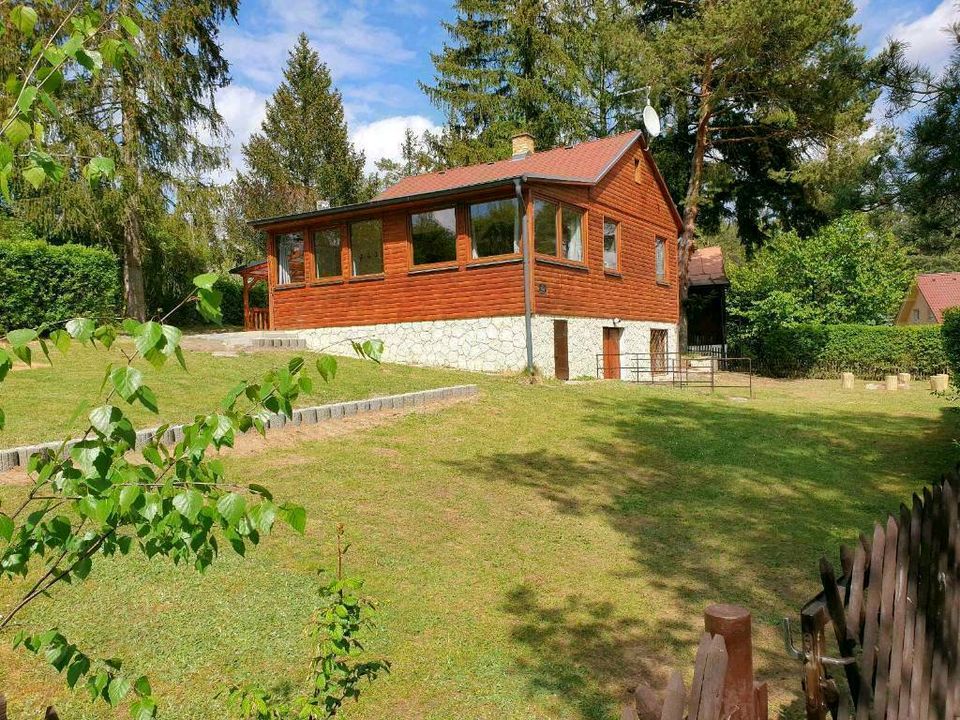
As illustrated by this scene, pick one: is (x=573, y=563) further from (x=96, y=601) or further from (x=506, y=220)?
(x=506, y=220)

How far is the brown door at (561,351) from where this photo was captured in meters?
17.3

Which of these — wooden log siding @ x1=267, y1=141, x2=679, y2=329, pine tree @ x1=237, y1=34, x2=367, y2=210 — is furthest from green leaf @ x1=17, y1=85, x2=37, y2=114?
pine tree @ x1=237, y1=34, x2=367, y2=210

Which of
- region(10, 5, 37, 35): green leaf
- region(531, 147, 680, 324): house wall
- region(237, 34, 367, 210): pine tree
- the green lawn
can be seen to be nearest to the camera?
region(10, 5, 37, 35): green leaf

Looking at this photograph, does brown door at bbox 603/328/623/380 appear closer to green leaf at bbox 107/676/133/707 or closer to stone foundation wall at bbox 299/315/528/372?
stone foundation wall at bbox 299/315/528/372

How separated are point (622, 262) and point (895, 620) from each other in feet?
62.4

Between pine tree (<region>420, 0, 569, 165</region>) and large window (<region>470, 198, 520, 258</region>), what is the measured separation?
63.0 ft

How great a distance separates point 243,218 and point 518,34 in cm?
2383

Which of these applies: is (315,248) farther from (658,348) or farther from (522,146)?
(658,348)

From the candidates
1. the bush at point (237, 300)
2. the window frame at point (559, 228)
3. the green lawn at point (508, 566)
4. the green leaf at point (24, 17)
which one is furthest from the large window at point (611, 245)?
the green leaf at point (24, 17)

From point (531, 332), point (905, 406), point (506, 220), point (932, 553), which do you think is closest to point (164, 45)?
point (506, 220)

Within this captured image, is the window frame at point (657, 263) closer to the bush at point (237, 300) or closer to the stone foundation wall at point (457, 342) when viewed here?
the stone foundation wall at point (457, 342)

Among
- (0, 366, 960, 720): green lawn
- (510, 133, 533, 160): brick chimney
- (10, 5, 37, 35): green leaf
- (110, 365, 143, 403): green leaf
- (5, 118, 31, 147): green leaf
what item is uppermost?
(510, 133, 533, 160): brick chimney

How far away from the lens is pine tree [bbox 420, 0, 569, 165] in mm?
35125

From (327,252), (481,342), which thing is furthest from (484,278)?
(327,252)
